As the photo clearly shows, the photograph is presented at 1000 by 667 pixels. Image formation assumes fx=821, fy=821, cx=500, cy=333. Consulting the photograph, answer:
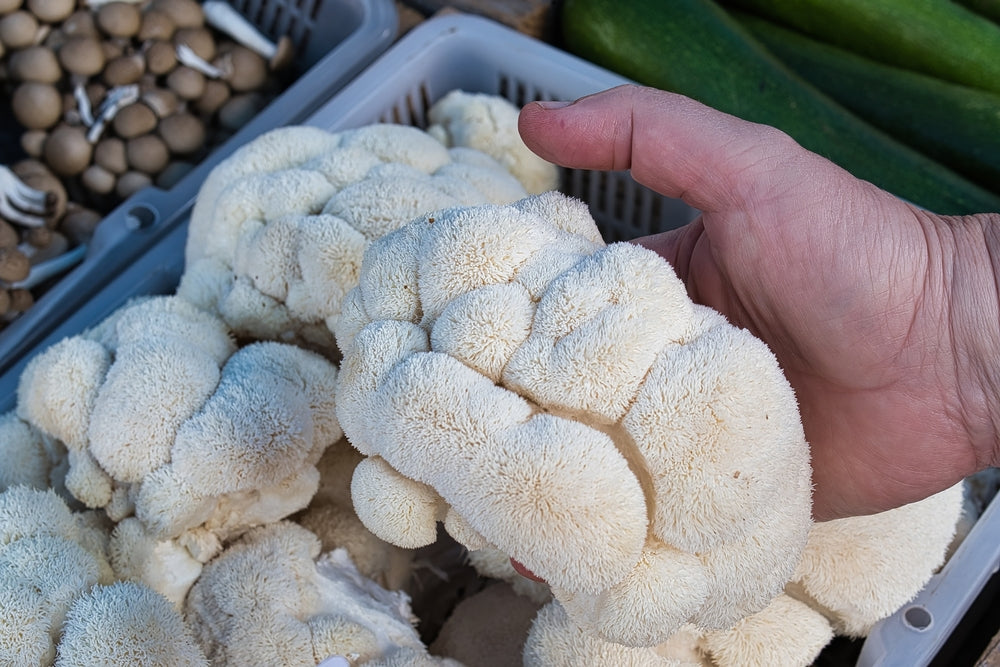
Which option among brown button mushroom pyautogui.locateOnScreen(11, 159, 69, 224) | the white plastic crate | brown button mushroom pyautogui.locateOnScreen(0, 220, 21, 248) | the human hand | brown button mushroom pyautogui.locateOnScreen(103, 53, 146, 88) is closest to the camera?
the human hand

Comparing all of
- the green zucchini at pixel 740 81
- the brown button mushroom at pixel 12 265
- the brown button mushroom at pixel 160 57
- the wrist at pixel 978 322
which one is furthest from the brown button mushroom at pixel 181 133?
the wrist at pixel 978 322

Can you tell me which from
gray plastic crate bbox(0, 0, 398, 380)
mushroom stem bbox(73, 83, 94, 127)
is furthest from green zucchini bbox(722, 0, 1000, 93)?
mushroom stem bbox(73, 83, 94, 127)

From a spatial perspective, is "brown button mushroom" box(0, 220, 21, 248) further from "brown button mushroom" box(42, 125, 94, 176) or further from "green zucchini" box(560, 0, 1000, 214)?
"green zucchini" box(560, 0, 1000, 214)

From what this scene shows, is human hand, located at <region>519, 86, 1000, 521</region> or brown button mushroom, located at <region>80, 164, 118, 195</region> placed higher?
human hand, located at <region>519, 86, 1000, 521</region>

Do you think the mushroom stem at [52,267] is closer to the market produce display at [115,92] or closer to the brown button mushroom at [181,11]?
the market produce display at [115,92]

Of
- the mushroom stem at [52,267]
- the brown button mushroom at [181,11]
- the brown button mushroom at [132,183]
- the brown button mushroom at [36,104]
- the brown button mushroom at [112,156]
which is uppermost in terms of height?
the brown button mushroom at [181,11]

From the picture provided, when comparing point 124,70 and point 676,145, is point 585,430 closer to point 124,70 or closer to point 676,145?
point 676,145

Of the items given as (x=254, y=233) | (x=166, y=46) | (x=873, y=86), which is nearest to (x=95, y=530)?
(x=254, y=233)
